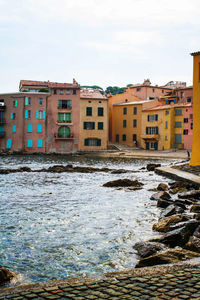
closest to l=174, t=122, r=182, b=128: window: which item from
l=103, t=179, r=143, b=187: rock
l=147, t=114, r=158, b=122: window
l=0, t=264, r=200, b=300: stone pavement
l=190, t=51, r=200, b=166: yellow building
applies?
l=147, t=114, r=158, b=122: window

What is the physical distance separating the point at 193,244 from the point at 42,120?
51023mm

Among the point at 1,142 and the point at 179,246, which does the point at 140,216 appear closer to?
the point at 179,246

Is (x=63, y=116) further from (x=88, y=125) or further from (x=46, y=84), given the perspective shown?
(x=46, y=84)

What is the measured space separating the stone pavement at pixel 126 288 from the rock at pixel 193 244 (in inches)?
84.9

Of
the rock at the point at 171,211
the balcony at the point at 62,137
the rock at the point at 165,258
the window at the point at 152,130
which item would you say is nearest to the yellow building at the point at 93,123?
the balcony at the point at 62,137

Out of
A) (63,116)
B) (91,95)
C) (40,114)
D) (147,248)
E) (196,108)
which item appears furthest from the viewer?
(91,95)

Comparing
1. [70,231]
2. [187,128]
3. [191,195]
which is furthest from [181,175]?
[187,128]

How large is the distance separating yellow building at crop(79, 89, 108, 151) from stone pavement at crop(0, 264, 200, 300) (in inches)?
2151

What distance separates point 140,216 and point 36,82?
52311 mm

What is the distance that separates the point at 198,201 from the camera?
1396 centimetres

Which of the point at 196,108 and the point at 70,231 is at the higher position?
the point at 196,108

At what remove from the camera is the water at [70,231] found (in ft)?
22.4

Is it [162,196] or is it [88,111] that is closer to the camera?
[162,196]

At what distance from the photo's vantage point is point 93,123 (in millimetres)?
59719
